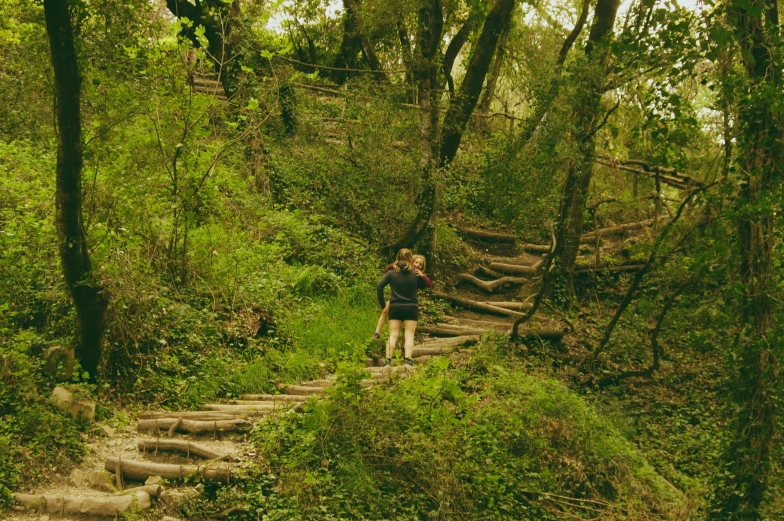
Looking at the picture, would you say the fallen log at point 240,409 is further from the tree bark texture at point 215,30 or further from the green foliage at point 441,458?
the tree bark texture at point 215,30

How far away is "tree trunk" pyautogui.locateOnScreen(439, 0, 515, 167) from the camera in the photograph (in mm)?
17141

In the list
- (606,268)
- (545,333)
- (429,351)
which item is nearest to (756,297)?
(429,351)

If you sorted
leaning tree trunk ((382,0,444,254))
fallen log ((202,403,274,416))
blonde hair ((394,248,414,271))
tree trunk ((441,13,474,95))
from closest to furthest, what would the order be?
fallen log ((202,403,274,416))
blonde hair ((394,248,414,271))
leaning tree trunk ((382,0,444,254))
tree trunk ((441,13,474,95))

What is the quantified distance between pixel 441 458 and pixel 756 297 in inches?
155

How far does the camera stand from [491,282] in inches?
685

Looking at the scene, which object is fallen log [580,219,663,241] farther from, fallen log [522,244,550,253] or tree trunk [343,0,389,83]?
tree trunk [343,0,389,83]

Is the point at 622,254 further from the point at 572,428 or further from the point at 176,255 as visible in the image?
the point at 176,255

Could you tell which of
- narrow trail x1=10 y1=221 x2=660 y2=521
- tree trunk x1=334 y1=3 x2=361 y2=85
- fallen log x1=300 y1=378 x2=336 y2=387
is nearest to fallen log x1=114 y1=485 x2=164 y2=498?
narrow trail x1=10 y1=221 x2=660 y2=521

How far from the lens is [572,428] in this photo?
953 cm

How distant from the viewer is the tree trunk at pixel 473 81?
1714 cm

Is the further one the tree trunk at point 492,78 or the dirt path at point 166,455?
the tree trunk at point 492,78

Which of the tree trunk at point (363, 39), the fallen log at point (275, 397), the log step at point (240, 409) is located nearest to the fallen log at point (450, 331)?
the fallen log at point (275, 397)

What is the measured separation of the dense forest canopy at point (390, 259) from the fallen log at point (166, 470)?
25cm

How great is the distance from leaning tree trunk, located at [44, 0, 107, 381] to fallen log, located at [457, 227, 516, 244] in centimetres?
1288
